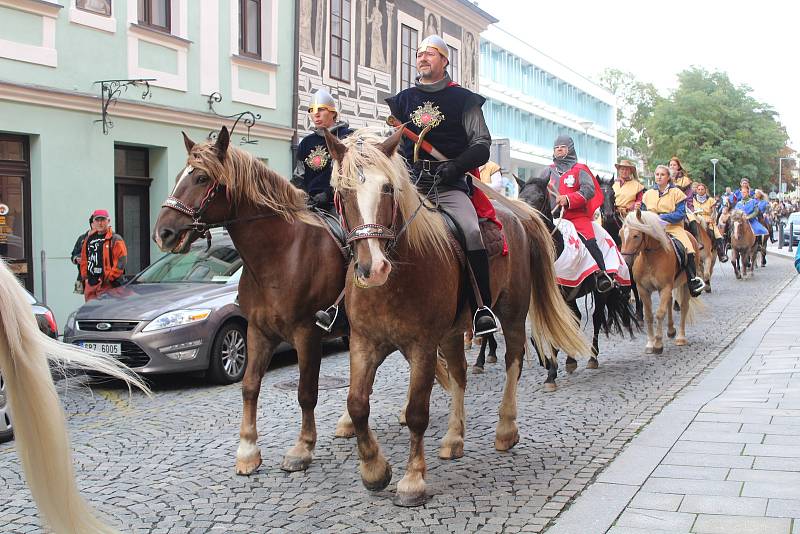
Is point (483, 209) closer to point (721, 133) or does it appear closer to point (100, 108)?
point (100, 108)

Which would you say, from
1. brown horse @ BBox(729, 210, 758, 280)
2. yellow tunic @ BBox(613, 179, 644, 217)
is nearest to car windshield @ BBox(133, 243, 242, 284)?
yellow tunic @ BBox(613, 179, 644, 217)

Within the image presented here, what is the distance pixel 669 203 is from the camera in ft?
43.3

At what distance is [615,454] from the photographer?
6.13 meters

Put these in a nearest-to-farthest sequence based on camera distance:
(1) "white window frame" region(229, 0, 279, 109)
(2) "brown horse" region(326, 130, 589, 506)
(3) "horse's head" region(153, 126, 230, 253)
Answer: (2) "brown horse" region(326, 130, 589, 506), (3) "horse's head" region(153, 126, 230, 253), (1) "white window frame" region(229, 0, 279, 109)

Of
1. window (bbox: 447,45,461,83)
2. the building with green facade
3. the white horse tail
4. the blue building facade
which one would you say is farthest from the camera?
the blue building facade

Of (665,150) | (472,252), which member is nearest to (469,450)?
(472,252)

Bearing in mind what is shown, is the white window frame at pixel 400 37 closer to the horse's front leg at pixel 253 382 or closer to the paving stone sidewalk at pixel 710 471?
the paving stone sidewalk at pixel 710 471

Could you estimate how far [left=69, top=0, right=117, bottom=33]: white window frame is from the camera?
45.3 feet

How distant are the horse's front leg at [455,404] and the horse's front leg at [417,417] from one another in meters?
0.97

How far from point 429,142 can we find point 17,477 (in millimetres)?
3452

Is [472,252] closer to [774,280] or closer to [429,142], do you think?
[429,142]

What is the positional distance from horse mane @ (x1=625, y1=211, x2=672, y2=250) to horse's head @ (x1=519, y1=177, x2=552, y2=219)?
7.08 feet

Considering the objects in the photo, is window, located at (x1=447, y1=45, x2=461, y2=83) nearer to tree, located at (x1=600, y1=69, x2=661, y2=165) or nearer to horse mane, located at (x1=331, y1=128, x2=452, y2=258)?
horse mane, located at (x1=331, y1=128, x2=452, y2=258)

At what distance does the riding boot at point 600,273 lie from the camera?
9.97 meters
